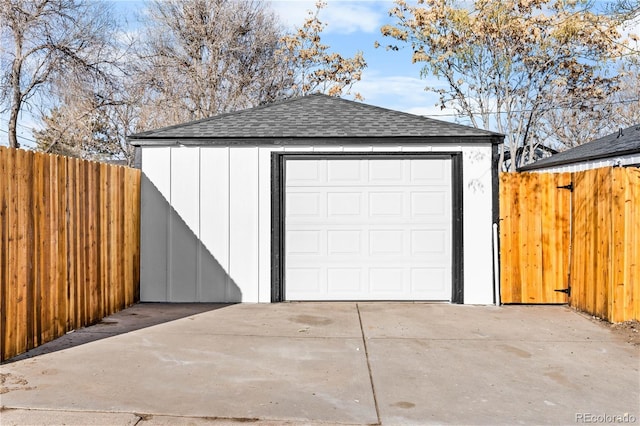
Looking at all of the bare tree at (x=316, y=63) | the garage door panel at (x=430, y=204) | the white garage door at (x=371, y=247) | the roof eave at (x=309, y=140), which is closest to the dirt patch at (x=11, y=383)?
the white garage door at (x=371, y=247)

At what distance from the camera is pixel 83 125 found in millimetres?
22453

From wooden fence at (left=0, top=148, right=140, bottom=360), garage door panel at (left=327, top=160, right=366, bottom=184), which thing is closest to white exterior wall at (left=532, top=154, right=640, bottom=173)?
garage door panel at (left=327, top=160, right=366, bottom=184)

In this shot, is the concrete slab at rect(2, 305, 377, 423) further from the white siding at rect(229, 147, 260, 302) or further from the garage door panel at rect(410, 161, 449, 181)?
the garage door panel at rect(410, 161, 449, 181)

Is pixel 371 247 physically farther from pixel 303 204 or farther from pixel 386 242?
pixel 303 204

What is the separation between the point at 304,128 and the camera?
8688 millimetres

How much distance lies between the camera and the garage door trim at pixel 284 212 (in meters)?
8.34

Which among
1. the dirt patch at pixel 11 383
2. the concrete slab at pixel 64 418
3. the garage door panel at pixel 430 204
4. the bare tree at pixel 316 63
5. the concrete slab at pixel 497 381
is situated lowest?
the concrete slab at pixel 497 381

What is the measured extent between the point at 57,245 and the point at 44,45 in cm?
1294

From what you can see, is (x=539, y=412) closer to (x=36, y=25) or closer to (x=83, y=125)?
(x=36, y=25)

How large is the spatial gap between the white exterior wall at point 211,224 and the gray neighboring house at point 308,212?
0.02 m

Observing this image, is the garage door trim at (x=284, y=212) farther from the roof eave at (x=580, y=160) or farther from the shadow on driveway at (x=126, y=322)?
the roof eave at (x=580, y=160)

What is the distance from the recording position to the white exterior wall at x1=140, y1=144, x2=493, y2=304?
8.40 m

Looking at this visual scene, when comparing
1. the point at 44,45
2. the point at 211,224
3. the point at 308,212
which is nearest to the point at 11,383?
the point at 211,224

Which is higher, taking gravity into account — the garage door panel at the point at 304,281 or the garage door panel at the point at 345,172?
the garage door panel at the point at 345,172
